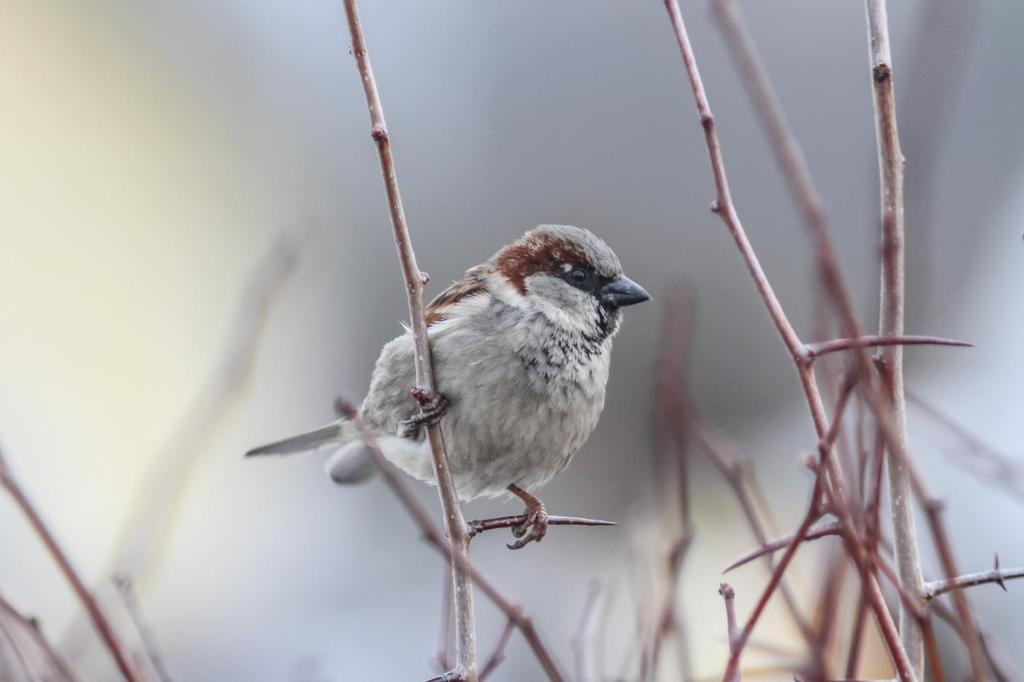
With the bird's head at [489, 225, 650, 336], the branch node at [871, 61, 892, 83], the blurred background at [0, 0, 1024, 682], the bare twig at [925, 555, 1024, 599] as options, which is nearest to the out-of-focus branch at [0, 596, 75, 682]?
the bare twig at [925, 555, 1024, 599]

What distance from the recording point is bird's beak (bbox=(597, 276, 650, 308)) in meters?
2.37

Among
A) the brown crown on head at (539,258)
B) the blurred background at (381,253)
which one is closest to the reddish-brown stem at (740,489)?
the brown crown on head at (539,258)

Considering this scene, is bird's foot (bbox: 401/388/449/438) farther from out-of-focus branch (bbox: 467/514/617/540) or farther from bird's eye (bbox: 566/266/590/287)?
bird's eye (bbox: 566/266/590/287)

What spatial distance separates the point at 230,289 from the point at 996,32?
459cm

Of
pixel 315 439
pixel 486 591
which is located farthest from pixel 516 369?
pixel 486 591

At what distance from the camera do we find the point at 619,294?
2.38 metres

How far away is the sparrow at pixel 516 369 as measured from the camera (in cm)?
218

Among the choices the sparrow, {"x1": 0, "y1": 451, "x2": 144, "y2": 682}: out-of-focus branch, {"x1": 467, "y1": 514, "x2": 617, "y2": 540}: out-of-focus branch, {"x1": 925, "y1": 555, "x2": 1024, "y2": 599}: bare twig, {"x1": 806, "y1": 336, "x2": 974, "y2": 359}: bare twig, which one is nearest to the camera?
{"x1": 0, "y1": 451, "x2": 144, "y2": 682}: out-of-focus branch

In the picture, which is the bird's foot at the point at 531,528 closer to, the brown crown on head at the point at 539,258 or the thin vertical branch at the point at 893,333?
the brown crown on head at the point at 539,258

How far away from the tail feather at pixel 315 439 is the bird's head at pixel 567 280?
2.07 ft

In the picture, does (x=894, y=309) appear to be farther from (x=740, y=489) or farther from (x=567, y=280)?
(x=567, y=280)

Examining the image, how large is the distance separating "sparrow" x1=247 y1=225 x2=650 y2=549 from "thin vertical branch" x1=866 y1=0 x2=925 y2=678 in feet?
3.08

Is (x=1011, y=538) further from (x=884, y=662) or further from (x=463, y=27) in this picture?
(x=463, y=27)

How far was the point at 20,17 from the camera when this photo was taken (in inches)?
267
